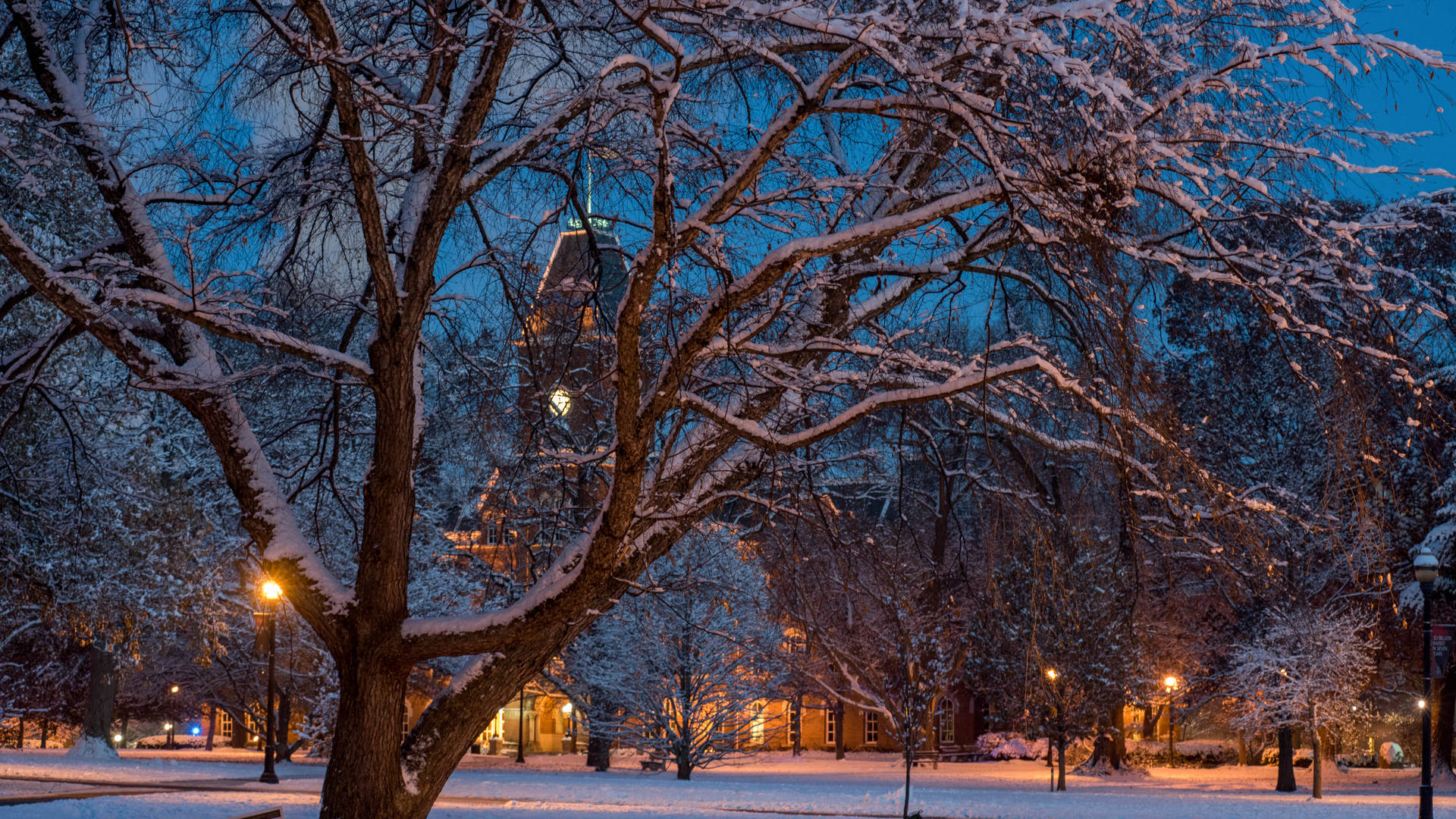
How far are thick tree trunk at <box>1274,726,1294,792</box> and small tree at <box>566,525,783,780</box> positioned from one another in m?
13.6

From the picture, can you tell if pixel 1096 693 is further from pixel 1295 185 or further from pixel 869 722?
pixel 1295 185

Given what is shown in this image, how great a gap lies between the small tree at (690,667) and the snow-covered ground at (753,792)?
3.71 ft

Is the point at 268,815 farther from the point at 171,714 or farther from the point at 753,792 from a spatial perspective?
the point at 171,714

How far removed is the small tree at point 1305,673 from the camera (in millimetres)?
31844

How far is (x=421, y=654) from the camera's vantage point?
7.36m

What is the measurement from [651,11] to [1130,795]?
28.5 metres

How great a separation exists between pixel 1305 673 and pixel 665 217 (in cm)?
3173

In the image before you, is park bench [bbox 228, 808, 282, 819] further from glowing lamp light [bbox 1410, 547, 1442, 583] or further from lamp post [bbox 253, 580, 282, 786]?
glowing lamp light [bbox 1410, 547, 1442, 583]

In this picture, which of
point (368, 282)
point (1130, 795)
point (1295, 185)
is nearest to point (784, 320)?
point (368, 282)

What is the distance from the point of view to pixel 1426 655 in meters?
16.6

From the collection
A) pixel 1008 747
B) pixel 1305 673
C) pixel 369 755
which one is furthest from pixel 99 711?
pixel 1305 673

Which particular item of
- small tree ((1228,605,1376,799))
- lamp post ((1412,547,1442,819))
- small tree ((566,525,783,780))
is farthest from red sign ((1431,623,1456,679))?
small tree ((566,525,783,780))

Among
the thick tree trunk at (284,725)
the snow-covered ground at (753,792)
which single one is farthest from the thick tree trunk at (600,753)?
the thick tree trunk at (284,725)

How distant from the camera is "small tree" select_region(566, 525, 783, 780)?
2945 centimetres
